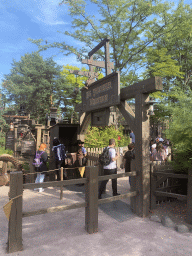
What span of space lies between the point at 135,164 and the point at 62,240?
7.58 feet

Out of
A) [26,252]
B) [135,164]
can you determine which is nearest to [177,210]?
[135,164]

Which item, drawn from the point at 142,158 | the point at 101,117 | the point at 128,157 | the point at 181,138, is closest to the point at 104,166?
the point at 128,157

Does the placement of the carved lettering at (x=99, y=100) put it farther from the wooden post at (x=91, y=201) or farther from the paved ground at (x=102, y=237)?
the paved ground at (x=102, y=237)

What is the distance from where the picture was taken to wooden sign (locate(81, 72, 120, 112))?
5.16 m

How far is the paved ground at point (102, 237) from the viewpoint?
309cm

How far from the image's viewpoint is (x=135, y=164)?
474 cm

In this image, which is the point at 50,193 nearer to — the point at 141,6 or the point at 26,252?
the point at 26,252

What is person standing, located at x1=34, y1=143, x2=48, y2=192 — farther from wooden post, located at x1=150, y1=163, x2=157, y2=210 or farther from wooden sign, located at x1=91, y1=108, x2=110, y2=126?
wooden post, located at x1=150, y1=163, x2=157, y2=210

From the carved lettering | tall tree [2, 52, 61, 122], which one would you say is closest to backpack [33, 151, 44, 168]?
the carved lettering

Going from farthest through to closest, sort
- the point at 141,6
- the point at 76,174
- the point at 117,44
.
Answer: the point at 117,44 → the point at 141,6 → the point at 76,174

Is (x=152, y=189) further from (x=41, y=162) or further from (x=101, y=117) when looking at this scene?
(x=41, y=162)

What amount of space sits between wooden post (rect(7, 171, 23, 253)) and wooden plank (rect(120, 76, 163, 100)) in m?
3.11

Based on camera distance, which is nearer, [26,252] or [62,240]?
[26,252]

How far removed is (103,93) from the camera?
5746 millimetres
